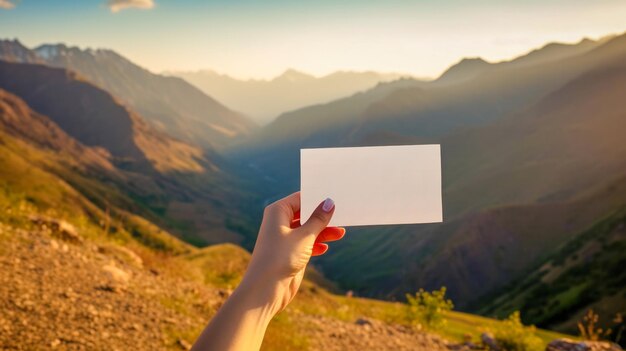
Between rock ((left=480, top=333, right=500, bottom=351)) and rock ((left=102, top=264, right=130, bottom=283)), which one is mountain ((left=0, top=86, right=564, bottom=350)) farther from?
rock ((left=480, top=333, right=500, bottom=351))

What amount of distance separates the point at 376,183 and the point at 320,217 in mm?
710

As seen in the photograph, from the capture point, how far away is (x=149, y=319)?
31.2 ft

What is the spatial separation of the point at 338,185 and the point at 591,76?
740 feet

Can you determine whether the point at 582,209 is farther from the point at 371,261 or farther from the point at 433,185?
the point at 433,185

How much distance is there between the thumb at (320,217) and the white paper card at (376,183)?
194 mm

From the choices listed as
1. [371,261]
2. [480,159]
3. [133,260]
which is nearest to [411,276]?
[371,261]

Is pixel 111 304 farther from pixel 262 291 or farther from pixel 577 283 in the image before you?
pixel 577 283

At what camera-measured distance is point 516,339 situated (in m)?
14.4

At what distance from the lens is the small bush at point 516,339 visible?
14102mm

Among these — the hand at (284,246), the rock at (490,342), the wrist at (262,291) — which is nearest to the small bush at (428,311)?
the rock at (490,342)

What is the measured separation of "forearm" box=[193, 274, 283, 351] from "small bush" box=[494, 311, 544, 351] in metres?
13.1

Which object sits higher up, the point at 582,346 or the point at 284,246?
the point at 284,246

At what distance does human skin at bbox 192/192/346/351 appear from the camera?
3.04m

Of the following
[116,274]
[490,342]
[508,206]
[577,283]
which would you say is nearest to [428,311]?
[490,342]
